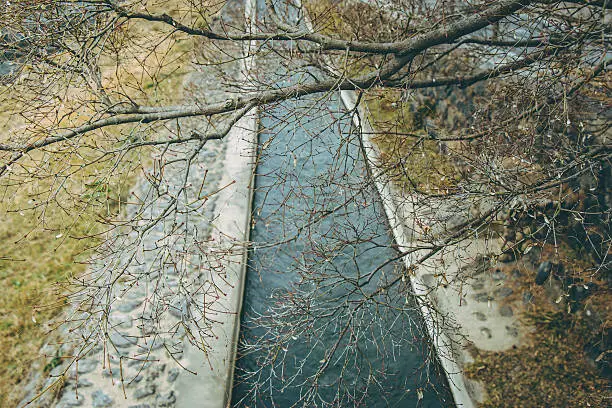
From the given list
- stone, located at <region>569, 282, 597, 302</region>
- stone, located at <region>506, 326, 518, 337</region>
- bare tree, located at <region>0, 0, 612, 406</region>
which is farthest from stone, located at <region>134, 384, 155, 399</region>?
stone, located at <region>569, 282, 597, 302</region>

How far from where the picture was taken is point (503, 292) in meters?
8.44

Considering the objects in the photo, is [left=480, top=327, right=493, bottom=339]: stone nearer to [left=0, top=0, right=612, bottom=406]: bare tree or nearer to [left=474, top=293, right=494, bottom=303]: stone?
[left=474, top=293, right=494, bottom=303]: stone

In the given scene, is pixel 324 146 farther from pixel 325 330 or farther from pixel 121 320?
pixel 121 320

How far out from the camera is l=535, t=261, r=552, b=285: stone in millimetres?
8305

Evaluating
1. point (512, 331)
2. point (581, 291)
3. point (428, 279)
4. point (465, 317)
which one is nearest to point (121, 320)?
point (428, 279)

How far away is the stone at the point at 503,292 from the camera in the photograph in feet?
27.5

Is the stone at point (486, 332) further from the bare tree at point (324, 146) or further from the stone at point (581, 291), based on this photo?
the stone at point (581, 291)

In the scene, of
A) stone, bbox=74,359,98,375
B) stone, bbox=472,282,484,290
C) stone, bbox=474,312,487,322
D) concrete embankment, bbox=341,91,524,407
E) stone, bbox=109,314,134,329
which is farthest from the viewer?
stone, bbox=472,282,484,290

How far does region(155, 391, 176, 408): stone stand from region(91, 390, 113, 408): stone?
1.81 feet

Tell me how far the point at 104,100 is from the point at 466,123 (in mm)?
7356

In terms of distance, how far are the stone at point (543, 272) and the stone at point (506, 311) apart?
26.8 inches

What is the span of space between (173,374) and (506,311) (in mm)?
5043

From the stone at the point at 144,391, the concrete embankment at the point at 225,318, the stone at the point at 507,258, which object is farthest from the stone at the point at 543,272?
the stone at the point at 144,391

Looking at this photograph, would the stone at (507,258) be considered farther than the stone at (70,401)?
Yes
